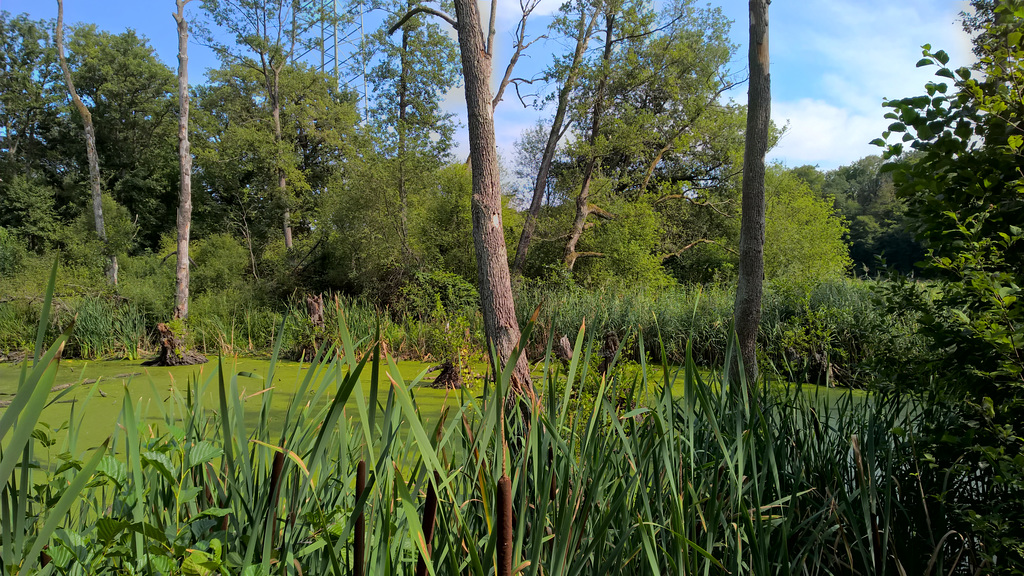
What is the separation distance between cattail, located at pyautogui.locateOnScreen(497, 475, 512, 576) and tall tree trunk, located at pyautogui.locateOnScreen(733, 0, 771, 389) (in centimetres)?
234

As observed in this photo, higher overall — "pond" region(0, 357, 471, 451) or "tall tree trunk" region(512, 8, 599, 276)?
"tall tree trunk" region(512, 8, 599, 276)

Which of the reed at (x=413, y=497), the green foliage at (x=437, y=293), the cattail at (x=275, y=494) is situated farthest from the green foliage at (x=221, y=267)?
the cattail at (x=275, y=494)

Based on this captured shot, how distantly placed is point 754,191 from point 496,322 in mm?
1538

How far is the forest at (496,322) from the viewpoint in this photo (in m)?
0.97

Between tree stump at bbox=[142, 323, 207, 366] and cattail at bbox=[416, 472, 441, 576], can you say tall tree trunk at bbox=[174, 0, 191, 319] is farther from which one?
cattail at bbox=[416, 472, 441, 576]

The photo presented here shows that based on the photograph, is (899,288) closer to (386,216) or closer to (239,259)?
(386,216)

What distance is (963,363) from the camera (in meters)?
1.40

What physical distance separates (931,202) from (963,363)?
0.46m

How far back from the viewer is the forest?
0.97m

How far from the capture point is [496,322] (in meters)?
3.13

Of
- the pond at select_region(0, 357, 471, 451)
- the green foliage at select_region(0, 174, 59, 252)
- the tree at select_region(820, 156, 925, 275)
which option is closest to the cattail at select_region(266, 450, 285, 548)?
the pond at select_region(0, 357, 471, 451)

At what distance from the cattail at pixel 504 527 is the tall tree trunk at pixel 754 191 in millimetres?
2339

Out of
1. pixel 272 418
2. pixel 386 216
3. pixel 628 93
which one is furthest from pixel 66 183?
pixel 272 418

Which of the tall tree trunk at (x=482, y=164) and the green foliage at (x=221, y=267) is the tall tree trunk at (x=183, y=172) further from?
the tall tree trunk at (x=482, y=164)
